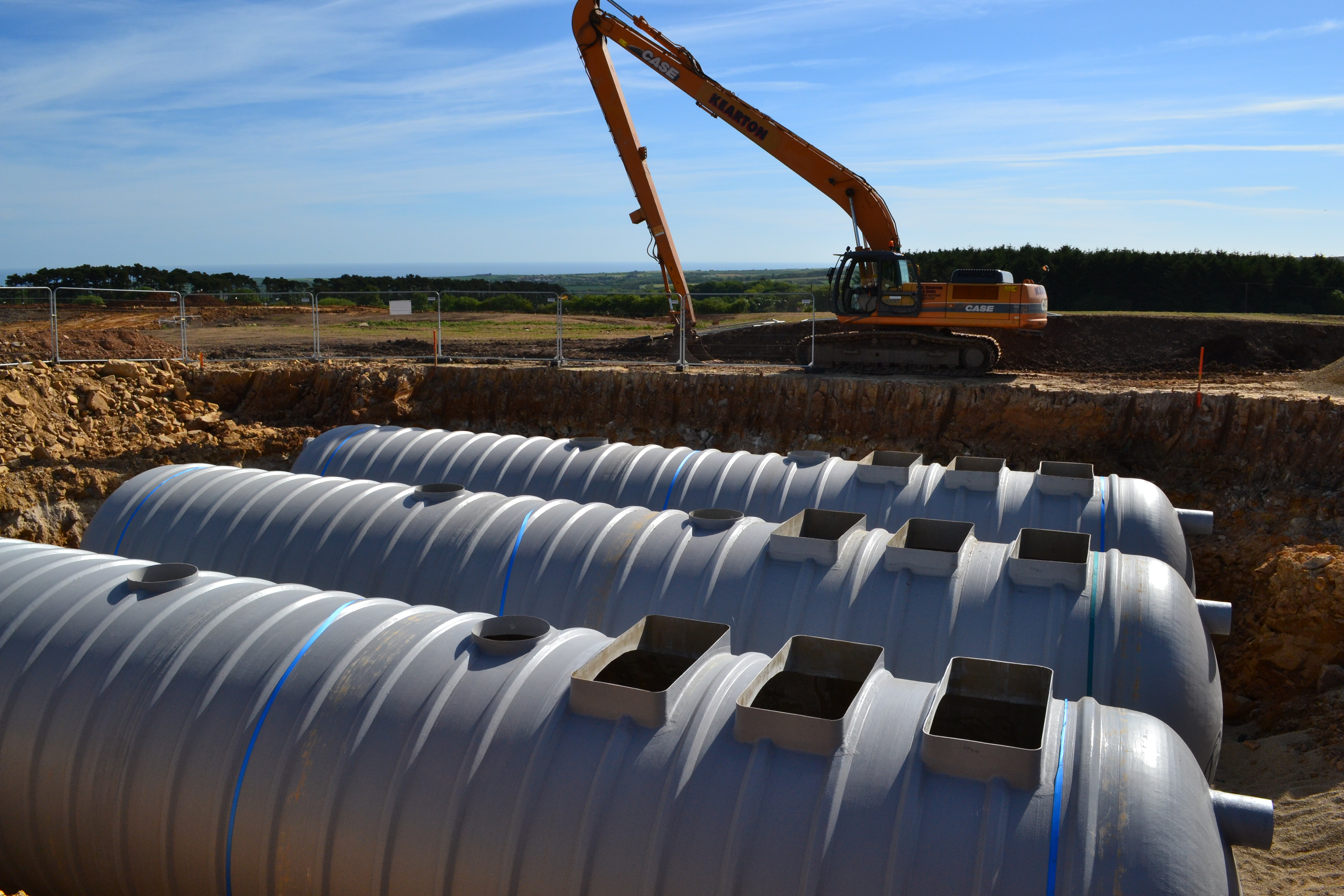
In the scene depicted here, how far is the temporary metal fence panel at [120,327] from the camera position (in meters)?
18.5

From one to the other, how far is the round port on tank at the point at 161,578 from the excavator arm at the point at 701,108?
51.8ft

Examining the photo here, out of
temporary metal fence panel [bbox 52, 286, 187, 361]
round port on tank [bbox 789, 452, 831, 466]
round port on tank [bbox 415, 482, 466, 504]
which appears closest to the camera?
round port on tank [bbox 415, 482, 466, 504]

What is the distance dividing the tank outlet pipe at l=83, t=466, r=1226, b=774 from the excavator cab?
1140 centimetres

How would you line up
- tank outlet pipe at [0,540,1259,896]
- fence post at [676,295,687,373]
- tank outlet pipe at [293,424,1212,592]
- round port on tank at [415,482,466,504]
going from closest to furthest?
tank outlet pipe at [0,540,1259,896] < round port on tank at [415,482,466,504] < tank outlet pipe at [293,424,1212,592] < fence post at [676,295,687,373]

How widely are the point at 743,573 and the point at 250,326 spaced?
29928 mm

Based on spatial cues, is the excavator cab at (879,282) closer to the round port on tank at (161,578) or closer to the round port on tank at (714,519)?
the round port on tank at (714,519)

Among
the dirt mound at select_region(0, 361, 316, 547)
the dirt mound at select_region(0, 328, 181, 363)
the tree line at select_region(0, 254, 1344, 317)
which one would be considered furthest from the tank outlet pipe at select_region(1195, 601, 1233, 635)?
the tree line at select_region(0, 254, 1344, 317)

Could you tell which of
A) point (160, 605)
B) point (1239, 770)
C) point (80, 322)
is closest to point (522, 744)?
point (160, 605)

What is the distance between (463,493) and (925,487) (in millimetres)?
4647

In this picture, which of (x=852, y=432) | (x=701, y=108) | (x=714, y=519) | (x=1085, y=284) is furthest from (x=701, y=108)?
(x=1085, y=284)

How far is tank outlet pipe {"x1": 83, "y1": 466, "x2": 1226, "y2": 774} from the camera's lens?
5832 mm

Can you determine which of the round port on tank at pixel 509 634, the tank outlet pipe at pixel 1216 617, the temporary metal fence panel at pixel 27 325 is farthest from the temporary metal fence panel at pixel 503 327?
the tank outlet pipe at pixel 1216 617

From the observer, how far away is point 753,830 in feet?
11.8

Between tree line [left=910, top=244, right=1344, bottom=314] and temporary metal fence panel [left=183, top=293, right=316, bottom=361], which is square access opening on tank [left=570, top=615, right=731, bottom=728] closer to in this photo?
temporary metal fence panel [left=183, top=293, right=316, bottom=361]
